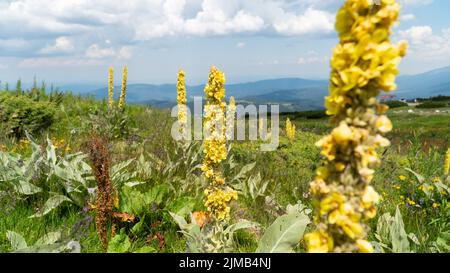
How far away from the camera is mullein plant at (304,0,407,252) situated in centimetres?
139

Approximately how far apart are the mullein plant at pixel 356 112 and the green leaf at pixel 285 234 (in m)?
1.52

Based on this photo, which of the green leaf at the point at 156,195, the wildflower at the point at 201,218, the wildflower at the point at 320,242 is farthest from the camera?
the green leaf at the point at 156,195

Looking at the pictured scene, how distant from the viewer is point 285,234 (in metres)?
3.03

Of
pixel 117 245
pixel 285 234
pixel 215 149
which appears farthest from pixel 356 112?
pixel 215 149

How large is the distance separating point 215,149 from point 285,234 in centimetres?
129

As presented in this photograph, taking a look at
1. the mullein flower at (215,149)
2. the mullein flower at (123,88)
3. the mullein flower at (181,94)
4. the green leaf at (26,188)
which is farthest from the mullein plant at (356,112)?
the mullein flower at (123,88)

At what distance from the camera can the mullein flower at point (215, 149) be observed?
13.0 ft

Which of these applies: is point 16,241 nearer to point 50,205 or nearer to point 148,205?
point 50,205

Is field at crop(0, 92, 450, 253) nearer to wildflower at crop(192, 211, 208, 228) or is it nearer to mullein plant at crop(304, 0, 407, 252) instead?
wildflower at crop(192, 211, 208, 228)

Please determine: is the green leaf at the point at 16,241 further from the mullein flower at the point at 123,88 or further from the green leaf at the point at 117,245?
the mullein flower at the point at 123,88

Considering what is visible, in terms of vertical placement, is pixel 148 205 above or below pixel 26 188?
below
